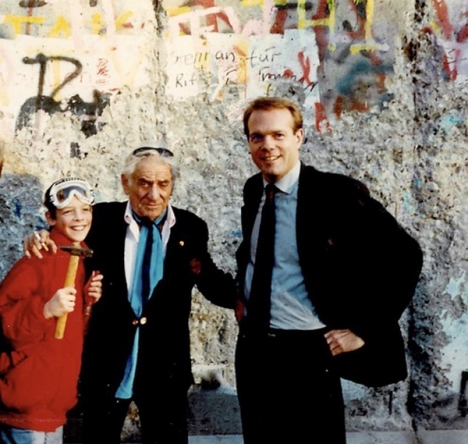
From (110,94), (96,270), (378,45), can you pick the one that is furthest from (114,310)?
(378,45)

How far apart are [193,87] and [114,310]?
1238 mm

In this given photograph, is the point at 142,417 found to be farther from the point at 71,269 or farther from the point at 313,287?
the point at 313,287

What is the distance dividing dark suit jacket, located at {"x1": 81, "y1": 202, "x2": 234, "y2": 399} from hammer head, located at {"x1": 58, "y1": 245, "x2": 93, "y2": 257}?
208mm

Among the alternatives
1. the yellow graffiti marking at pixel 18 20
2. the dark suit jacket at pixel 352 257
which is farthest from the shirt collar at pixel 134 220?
the yellow graffiti marking at pixel 18 20

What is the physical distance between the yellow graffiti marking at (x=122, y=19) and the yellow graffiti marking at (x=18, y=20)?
36 centimetres

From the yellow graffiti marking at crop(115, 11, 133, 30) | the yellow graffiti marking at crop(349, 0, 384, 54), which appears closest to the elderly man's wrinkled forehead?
the yellow graffiti marking at crop(115, 11, 133, 30)

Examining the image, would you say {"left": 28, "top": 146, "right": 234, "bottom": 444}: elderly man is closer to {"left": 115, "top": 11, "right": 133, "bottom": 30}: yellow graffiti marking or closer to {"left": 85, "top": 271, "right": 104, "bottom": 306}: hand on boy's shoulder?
{"left": 85, "top": 271, "right": 104, "bottom": 306}: hand on boy's shoulder

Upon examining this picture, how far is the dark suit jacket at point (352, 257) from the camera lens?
10.0ft

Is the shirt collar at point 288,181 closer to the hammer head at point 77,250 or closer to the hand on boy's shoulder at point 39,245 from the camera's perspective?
the hammer head at point 77,250

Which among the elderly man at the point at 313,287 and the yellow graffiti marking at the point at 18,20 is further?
the yellow graffiti marking at the point at 18,20

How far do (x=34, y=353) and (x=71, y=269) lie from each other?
369mm

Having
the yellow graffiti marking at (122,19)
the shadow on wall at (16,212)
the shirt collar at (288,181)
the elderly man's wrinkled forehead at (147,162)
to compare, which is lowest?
the shadow on wall at (16,212)

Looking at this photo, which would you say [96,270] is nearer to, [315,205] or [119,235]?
[119,235]

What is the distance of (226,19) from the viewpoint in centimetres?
377
